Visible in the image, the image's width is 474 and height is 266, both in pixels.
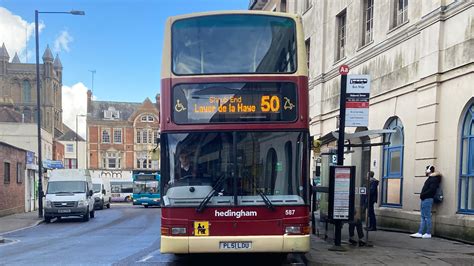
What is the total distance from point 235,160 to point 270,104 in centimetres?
112

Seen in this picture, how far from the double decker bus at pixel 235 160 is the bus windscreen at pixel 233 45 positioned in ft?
0.23

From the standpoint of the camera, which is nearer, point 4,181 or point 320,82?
point 320,82

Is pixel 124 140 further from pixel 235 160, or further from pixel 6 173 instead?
pixel 235 160

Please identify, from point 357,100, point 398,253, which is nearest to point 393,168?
point 357,100

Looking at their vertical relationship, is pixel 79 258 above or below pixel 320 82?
below

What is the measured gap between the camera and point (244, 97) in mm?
7555

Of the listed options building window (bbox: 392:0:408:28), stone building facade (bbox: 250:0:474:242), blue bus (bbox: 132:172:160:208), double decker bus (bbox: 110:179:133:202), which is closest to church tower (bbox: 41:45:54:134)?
double decker bus (bbox: 110:179:133:202)

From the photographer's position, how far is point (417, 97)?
41.5 ft

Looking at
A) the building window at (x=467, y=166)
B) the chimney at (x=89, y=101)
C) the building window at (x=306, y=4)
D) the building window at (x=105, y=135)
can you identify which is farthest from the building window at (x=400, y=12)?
the chimney at (x=89, y=101)

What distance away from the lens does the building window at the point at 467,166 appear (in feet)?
34.7

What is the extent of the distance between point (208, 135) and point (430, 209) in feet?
21.7

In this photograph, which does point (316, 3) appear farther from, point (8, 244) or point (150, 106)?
point (150, 106)

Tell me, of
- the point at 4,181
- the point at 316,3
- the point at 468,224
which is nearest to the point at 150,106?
the point at 4,181

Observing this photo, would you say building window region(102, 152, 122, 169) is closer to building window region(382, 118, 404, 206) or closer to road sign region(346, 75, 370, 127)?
building window region(382, 118, 404, 206)
